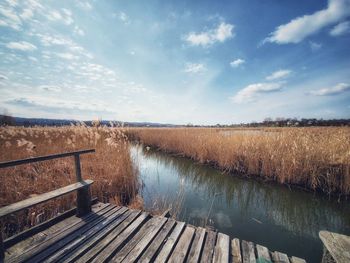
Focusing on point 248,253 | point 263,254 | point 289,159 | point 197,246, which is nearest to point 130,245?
point 197,246

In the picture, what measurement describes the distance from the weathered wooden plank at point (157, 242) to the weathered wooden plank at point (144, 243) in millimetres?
52

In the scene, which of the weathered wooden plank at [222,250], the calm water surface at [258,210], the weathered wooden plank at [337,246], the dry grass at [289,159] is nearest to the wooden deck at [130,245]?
the weathered wooden plank at [222,250]

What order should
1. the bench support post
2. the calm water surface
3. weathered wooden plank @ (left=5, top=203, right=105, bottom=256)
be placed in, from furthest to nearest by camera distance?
1. the calm water surface
2. the bench support post
3. weathered wooden plank @ (left=5, top=203, right=105, bottom=256)

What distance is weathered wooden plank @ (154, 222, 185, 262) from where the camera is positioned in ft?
6.74

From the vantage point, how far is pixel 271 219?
3.95 metres

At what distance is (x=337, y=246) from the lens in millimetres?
1638

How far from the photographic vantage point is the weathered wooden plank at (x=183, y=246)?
205cm

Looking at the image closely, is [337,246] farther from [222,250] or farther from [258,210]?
[258,210]

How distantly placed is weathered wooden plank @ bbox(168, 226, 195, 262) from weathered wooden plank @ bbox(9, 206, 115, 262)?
1.41 m

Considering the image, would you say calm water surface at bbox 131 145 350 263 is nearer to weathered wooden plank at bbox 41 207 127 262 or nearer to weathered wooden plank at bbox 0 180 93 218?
weathered wooden plank at bbox 41 207 127 262

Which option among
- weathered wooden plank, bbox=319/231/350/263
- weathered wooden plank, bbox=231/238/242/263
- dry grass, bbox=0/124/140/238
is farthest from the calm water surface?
weathered wooden plank, bbox=319/231/350/263

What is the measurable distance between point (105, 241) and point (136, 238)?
0.41 m

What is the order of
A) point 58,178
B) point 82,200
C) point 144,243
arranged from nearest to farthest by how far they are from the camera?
point 144,243 → point 82,200 → point 58,178

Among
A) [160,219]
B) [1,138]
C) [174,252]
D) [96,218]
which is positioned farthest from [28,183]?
[1,138]
